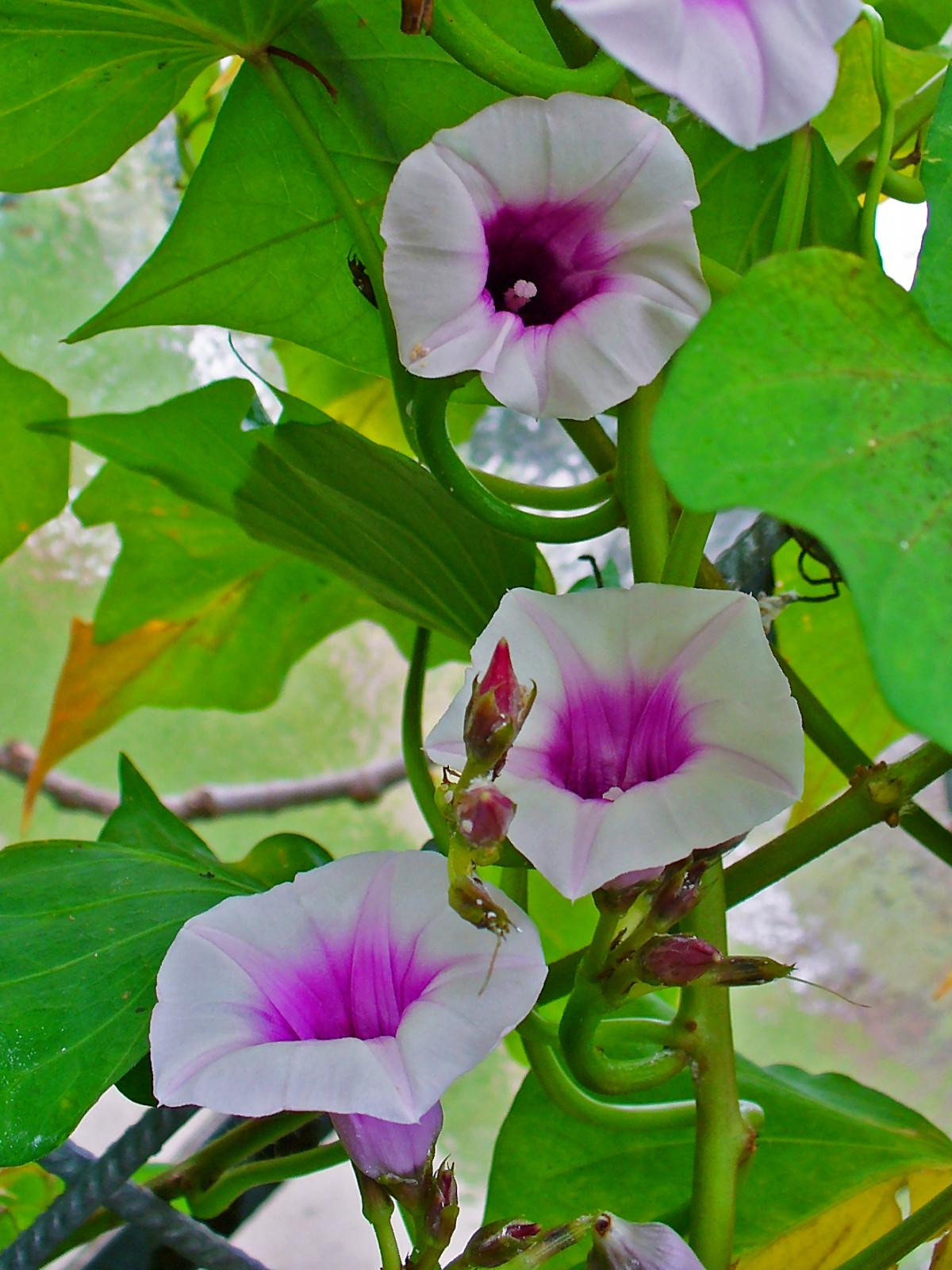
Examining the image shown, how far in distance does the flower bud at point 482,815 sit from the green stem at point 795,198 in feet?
0.57

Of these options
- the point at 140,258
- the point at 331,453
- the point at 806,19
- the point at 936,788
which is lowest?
the point at 936,788

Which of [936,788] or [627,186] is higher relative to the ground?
[627,186]

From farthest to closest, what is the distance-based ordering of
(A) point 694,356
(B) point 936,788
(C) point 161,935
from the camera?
(B) point 936,788 < (C) point 161,935 < (A) point 694,356

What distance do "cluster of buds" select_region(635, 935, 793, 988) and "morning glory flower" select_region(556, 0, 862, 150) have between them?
13 centimetres

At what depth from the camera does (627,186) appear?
229mm

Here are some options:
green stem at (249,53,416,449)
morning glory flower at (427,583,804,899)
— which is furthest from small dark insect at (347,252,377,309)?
morning glory flower at (427,583,804,899)

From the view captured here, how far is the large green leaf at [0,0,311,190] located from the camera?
0.33m

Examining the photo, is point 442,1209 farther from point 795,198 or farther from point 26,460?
point 26,460

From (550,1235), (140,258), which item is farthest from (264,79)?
(140,258)

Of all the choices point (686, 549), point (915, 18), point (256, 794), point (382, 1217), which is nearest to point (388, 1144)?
point (382, 1217)

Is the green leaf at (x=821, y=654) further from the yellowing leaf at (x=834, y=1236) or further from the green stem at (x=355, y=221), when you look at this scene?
the green stem at (x=355, y=221)

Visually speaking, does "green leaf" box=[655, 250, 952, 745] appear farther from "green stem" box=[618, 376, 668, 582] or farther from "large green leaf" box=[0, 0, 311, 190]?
"large green leaf" box=[0, 0, 311, 190]

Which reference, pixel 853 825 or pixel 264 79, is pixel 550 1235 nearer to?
pixel 853 825

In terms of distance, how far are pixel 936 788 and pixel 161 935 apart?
770mm
